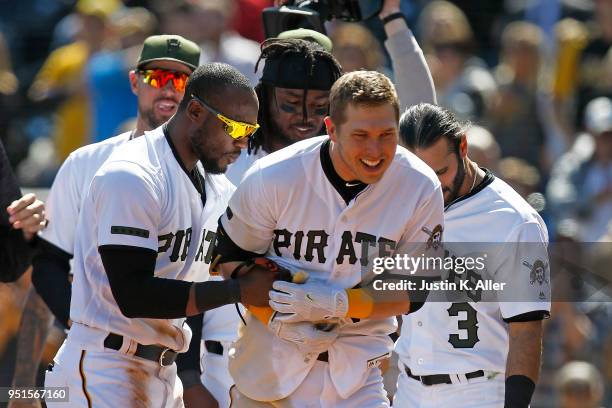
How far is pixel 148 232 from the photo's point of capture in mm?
4781

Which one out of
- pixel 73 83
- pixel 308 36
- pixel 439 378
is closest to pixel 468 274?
pixel 439 378

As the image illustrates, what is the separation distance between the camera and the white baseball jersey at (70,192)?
5.94 m

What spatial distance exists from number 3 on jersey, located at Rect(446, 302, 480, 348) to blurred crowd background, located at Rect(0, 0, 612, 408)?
2.61m

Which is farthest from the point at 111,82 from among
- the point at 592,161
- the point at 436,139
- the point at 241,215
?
the point at 241,215

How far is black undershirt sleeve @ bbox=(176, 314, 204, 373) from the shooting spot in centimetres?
575

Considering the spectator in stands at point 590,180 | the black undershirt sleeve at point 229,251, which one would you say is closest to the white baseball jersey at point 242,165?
the black undershirt sleeve at point 229,251

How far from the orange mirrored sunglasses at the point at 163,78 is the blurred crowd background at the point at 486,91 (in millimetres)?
1726

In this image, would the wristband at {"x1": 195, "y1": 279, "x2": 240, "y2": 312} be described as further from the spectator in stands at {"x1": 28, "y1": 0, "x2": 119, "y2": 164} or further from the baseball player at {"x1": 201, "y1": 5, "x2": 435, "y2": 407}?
the spectator in stands at {"x1": 28, "y1": 0, "x2": 119, "y2": 164}

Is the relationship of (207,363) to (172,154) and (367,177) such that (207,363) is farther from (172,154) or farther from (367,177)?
(367,177)

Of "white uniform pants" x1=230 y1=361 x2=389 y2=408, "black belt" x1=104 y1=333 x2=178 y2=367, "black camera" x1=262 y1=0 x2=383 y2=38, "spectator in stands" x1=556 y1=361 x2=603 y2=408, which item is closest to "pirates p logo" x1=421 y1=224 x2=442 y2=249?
"white uniform pants" x1=230 y1=361 x2=389 y2=408

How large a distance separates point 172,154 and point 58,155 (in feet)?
18.4

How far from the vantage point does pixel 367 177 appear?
4.65 m

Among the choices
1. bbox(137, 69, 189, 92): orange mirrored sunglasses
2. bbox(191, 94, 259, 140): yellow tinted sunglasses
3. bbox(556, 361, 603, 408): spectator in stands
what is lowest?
bbox(556, 361, 603, 408): spectator in stands

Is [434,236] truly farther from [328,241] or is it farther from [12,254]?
[12,254]
